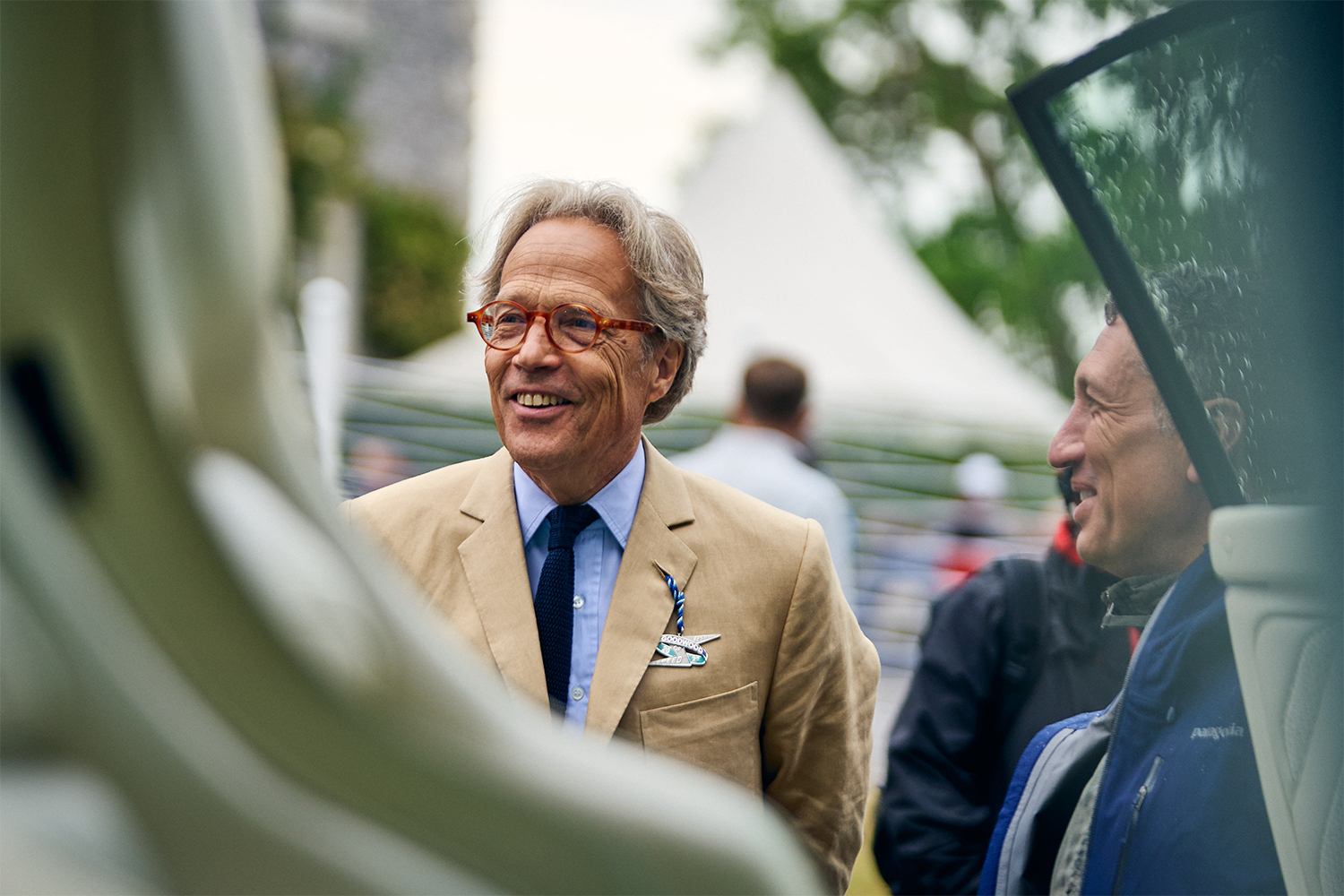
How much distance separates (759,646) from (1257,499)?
664 millimetres

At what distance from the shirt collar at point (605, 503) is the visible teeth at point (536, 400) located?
165 millimetres

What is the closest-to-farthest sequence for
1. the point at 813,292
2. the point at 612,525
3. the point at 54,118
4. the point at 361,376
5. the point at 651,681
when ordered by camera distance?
the point at 54,118 → the point at 651,681 → the point at 612,525 → the point at 361,376 → the point at 813,292

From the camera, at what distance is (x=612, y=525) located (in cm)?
166

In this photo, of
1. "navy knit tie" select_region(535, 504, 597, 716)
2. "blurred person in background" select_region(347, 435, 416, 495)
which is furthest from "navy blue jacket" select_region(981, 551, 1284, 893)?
"blurred person in background" select_region(347, 435, 416, 495)

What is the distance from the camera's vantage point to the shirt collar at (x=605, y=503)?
1.66 m

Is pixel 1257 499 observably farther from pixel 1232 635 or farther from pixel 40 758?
pixel 40 758

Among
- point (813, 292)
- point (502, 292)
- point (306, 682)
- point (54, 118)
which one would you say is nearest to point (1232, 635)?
point (502, 292)

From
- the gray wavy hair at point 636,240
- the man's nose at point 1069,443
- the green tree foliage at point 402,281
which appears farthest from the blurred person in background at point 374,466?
the green tree foliage at point 402,281

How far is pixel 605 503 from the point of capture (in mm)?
1665

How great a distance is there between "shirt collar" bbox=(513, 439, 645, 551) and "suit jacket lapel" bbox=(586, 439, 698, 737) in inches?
0.5

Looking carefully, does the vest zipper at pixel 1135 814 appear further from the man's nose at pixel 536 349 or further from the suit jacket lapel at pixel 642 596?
the man's nose at pixel 536 349

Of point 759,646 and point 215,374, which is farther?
point 759,646

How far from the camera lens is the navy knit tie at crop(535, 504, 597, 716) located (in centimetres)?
155

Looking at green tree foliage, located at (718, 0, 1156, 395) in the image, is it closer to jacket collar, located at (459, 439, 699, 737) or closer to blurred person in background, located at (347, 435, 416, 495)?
blurred person in background, located at (347, 435, 416, 495)
